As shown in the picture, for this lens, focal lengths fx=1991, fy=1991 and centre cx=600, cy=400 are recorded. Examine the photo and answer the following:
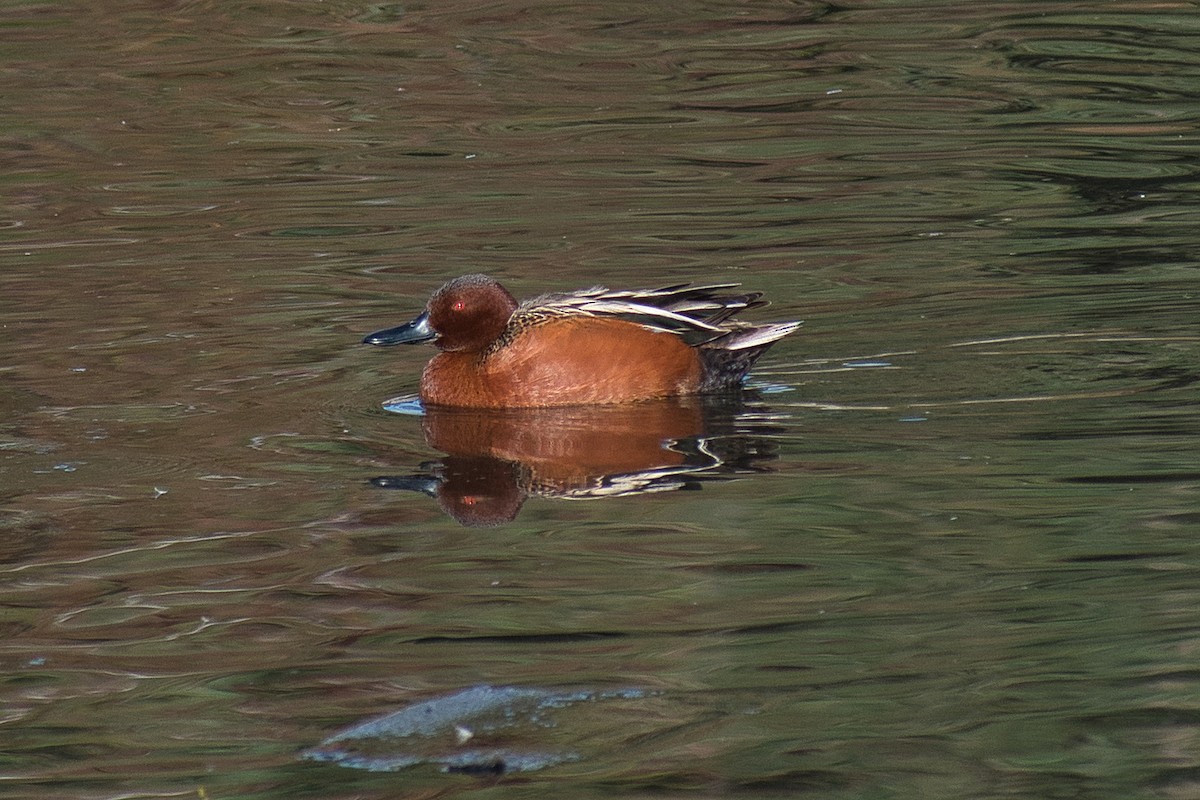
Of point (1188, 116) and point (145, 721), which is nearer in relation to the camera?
point (145, 721)

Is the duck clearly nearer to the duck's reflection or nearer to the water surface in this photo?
the duck's reflection

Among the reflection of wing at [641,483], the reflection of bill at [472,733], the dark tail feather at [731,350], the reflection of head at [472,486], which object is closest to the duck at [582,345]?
the dark tail feather at [731,350]

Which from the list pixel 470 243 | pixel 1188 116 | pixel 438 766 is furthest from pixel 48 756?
pixel 1188 116

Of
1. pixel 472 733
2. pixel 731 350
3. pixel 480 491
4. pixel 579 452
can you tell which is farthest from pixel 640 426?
pixel 472 733

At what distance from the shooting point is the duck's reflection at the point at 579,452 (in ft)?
22.3

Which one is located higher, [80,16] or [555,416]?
[80,16]

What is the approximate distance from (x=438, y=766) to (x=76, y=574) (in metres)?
1.96

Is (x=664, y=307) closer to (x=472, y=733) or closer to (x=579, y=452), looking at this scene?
(x=579, y=452)

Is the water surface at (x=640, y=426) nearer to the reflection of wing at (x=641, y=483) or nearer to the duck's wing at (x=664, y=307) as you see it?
the reflection of wing at (x=641, y=483)

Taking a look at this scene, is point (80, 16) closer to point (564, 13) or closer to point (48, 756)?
point (564, 13)

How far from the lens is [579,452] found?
7.39 metres

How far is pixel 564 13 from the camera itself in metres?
17.8

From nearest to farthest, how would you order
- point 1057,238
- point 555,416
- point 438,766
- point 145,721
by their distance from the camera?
1. point 438,766
2. point 145,721
3. point 555,416
4. point 1057,238

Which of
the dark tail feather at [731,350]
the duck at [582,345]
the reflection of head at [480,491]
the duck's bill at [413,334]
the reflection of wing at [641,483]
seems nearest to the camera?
the reflection of head at [480,491]
